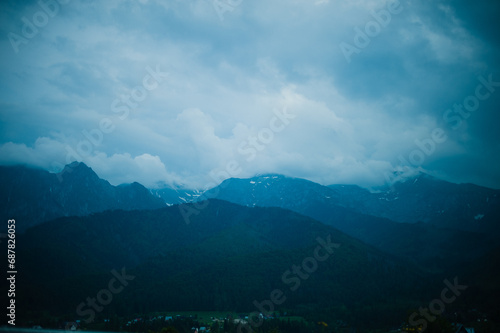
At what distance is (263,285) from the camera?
19738 cm

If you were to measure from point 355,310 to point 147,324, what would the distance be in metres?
115

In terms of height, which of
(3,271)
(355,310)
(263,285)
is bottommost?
(355,310)

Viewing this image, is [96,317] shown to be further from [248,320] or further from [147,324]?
[248,320]

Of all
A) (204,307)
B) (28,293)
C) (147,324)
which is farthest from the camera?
(204,307)

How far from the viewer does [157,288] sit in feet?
607

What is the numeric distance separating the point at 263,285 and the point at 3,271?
148 metres

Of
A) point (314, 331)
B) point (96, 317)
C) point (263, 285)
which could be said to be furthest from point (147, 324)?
point (263, 285)

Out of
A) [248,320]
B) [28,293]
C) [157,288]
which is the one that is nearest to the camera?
[28,293]

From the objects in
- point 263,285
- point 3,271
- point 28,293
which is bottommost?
point 263,285

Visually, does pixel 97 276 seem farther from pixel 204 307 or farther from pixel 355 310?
pixel 355 310

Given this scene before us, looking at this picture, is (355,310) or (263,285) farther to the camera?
(263,285)

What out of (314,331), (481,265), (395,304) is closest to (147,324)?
(314,331)

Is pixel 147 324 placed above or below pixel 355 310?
above

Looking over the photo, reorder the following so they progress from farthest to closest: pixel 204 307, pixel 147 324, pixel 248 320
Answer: pixel 204 307 → pixel 248 320 → pixel 147 324
